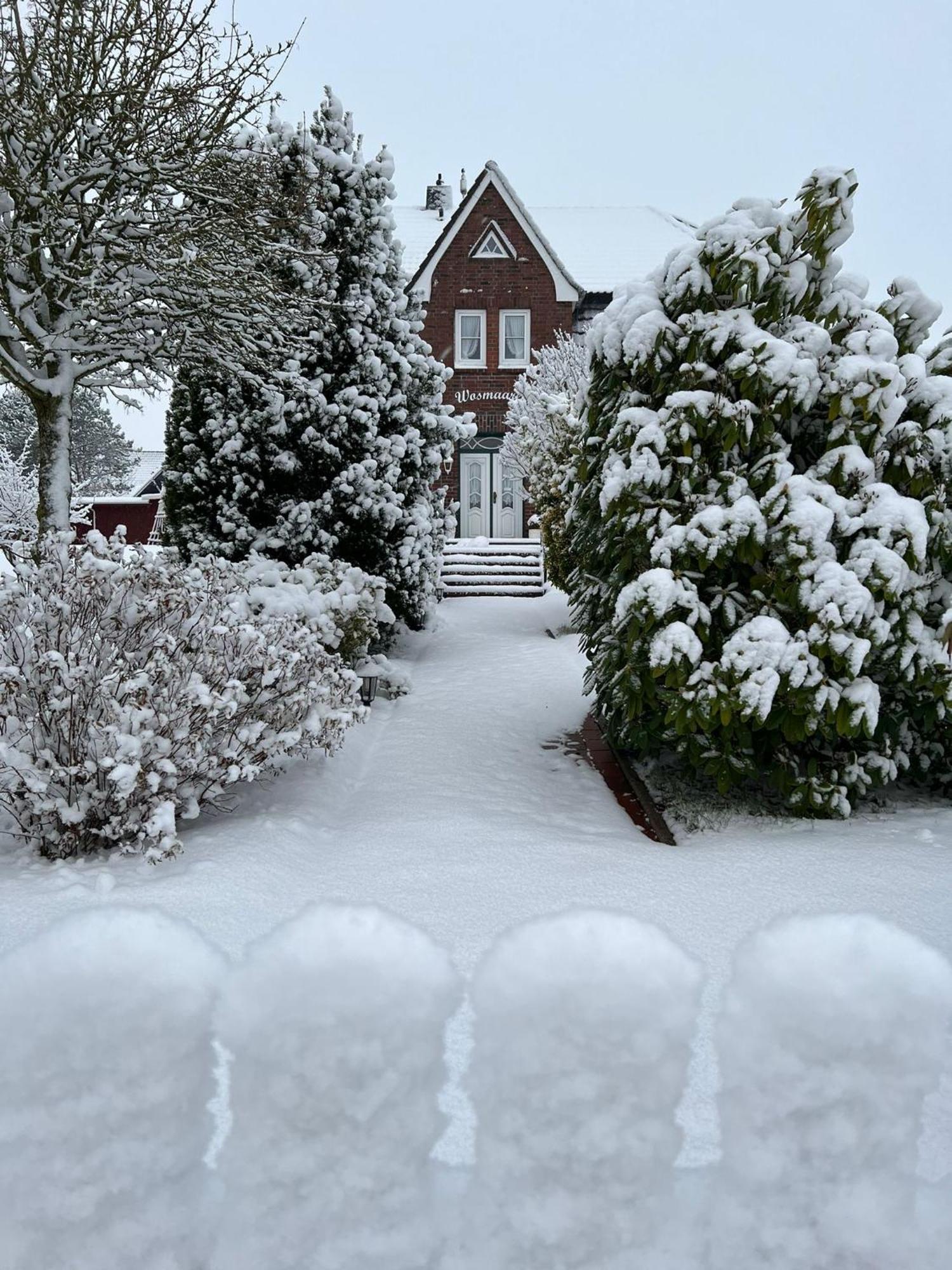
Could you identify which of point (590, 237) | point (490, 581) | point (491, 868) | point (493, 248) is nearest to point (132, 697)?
point (491, 868)

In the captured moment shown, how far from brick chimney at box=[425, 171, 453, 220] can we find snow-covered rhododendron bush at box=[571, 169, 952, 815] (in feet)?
89.0

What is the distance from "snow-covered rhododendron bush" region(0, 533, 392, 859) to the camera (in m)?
4.79

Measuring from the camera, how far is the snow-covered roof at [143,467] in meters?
42.5

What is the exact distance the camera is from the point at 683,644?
16.9 feet

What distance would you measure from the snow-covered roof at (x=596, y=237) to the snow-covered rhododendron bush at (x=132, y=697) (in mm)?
22342

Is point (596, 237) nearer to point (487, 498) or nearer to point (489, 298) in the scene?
point (489, 298)

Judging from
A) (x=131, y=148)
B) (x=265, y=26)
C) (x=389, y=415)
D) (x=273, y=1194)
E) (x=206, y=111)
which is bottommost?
(x=273, y=1194)

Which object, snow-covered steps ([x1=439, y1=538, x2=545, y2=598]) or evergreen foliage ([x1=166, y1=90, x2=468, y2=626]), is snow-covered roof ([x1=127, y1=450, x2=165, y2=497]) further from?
evergreen foliage ([x1=166, y1=90, x2=468, y2=626])

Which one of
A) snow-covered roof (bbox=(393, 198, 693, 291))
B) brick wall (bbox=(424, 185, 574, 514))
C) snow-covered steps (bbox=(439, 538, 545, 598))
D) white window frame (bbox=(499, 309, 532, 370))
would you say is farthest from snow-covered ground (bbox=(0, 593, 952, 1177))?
snow-covered roof (bbox=(393, 198, 693, 291))

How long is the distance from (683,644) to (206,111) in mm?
8707

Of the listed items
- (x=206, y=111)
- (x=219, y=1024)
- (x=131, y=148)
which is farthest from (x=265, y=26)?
(x=219, y=1024)

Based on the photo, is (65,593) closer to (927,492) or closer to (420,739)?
(420,739)

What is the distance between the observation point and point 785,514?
5.22 meters

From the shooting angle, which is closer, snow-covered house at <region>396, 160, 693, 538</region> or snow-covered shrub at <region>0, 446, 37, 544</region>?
snow-covered house at <region>396, 160, 693, 538</region>
